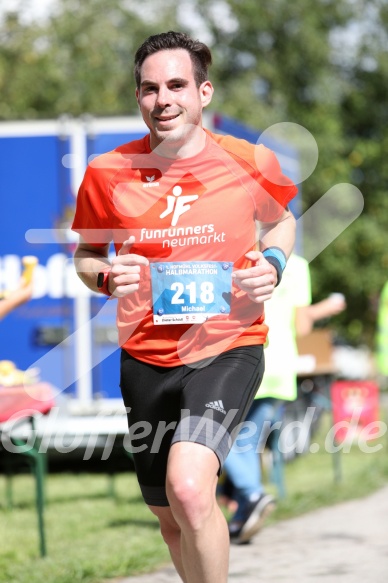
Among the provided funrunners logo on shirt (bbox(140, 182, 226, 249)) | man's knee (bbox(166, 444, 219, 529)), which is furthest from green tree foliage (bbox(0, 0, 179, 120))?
man's knee (bbox(166, 444, 219, 529))

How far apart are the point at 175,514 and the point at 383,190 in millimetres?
28944

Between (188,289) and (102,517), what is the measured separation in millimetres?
4353

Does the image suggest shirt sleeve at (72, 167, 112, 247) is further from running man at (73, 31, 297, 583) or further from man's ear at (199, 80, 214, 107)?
man's ear at (199, 80, 214, 107)

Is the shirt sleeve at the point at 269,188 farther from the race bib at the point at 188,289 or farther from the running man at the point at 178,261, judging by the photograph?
the race bib at the point at 188,289

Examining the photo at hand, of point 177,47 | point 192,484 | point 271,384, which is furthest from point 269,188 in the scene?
point 271,384

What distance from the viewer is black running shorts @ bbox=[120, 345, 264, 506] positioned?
13.0 ft

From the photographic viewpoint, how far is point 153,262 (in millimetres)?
4207

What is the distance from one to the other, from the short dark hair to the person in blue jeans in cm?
308

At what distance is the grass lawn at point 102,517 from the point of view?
597 cm

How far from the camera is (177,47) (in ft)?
14.0

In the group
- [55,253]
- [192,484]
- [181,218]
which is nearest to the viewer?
[192,484]

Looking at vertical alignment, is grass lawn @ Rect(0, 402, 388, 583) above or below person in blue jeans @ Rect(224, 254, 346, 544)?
below

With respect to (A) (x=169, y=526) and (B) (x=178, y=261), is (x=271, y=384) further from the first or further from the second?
(B) (x=178, y=261)

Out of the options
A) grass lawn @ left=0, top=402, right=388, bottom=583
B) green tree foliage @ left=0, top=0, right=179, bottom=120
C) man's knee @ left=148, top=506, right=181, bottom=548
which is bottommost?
grass lawn @ left=0, top=402, right=388, bottom=583
